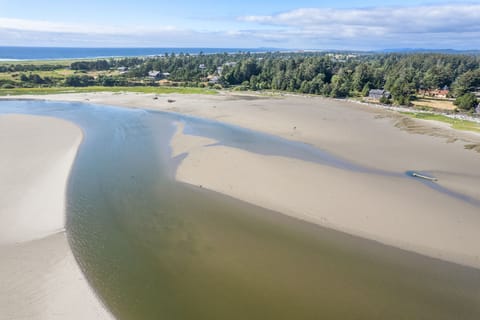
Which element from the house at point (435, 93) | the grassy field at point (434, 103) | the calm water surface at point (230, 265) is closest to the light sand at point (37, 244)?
the calm water surface at point (230, 265)

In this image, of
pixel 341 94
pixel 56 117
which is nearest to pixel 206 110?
pixel 56 117

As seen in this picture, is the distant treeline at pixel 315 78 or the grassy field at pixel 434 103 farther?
the distant treeline at pixel 315 78

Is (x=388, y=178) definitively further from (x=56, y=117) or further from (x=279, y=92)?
(x=279, y=92)

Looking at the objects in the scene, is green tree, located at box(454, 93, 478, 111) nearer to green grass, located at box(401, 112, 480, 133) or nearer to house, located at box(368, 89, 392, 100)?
green grass, located at box(401, 112, 480, 133)

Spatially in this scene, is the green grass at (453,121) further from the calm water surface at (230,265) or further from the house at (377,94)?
the calm water surface at (230,265)

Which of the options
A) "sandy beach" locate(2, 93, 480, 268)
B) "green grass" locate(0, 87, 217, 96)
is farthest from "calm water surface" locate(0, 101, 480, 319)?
"green grass" locate(0, 87, 217, 96)

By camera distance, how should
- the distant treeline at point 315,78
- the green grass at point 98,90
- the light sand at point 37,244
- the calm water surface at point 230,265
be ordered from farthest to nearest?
the green grass at point 98,90 < the distant treeline at point 315,78 < the calm water surface at point 230,265 < the light sand at point 37,244
